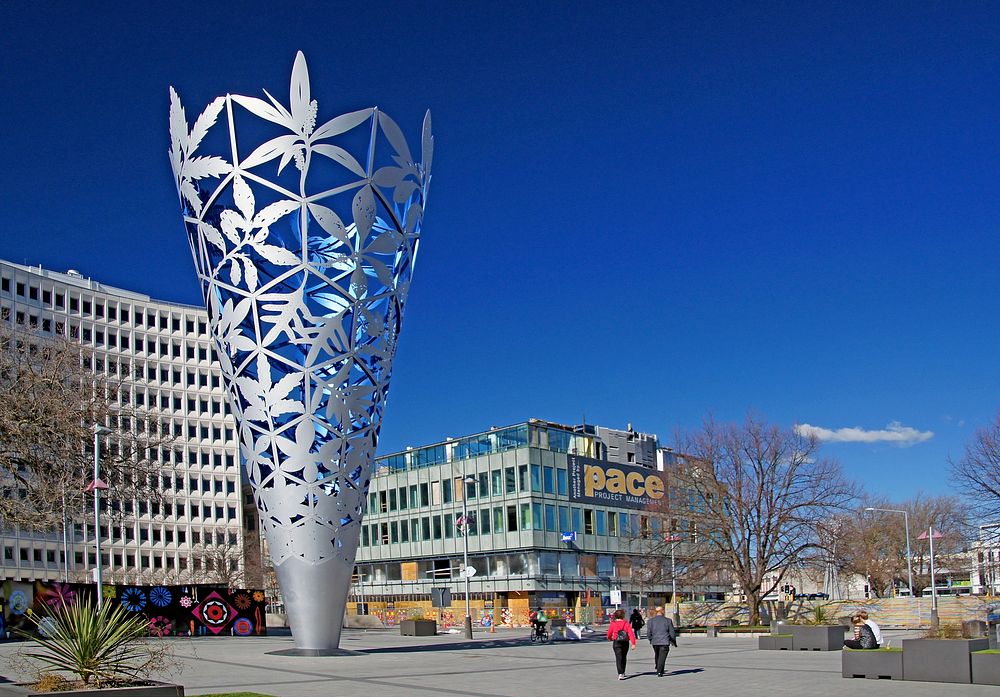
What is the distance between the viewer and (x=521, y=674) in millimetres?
23125

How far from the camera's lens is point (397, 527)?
8425 cm

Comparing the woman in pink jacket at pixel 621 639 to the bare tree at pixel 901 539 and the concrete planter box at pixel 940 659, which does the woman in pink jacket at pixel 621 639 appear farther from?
the bare tree at pixel 901 539

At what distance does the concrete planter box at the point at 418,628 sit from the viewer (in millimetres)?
46344

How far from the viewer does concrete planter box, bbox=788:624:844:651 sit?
30000mm

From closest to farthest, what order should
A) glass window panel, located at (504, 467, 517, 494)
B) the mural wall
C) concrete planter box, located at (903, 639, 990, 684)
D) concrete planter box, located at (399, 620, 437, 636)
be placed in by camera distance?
concrete planter box, located at (903, 639, 990, 684) → the mural wall → concrete planter box, located at (399, 620, 437, 636) → glass window panel, located at (504, 467, 517, 494)

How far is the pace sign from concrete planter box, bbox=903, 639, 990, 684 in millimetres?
53868

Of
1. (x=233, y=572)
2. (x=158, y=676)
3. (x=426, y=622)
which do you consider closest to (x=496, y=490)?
(x=426, y=622)

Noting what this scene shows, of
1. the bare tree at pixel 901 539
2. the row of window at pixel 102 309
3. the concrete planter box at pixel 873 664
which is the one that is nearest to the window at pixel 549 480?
the bare tree at pixel 901 539

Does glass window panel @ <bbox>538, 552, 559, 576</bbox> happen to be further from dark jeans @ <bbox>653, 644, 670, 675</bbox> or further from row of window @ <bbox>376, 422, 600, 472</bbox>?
dark jeans @ <bbox>653, 644, 670, 675</bbox>

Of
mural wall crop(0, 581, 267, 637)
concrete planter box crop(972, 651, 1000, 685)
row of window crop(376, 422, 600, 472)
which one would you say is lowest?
mural wall crop(0, 581, 267, 637)

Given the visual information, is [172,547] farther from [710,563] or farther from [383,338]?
[383,338]

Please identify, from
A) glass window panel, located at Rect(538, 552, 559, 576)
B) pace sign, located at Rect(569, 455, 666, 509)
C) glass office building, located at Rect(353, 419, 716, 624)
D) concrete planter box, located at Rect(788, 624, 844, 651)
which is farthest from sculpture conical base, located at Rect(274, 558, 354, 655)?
pace sign, located at Rect(569, 455, 666, 509)

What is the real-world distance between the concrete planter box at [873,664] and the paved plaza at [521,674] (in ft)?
1.02

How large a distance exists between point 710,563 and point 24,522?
92.0 ft
